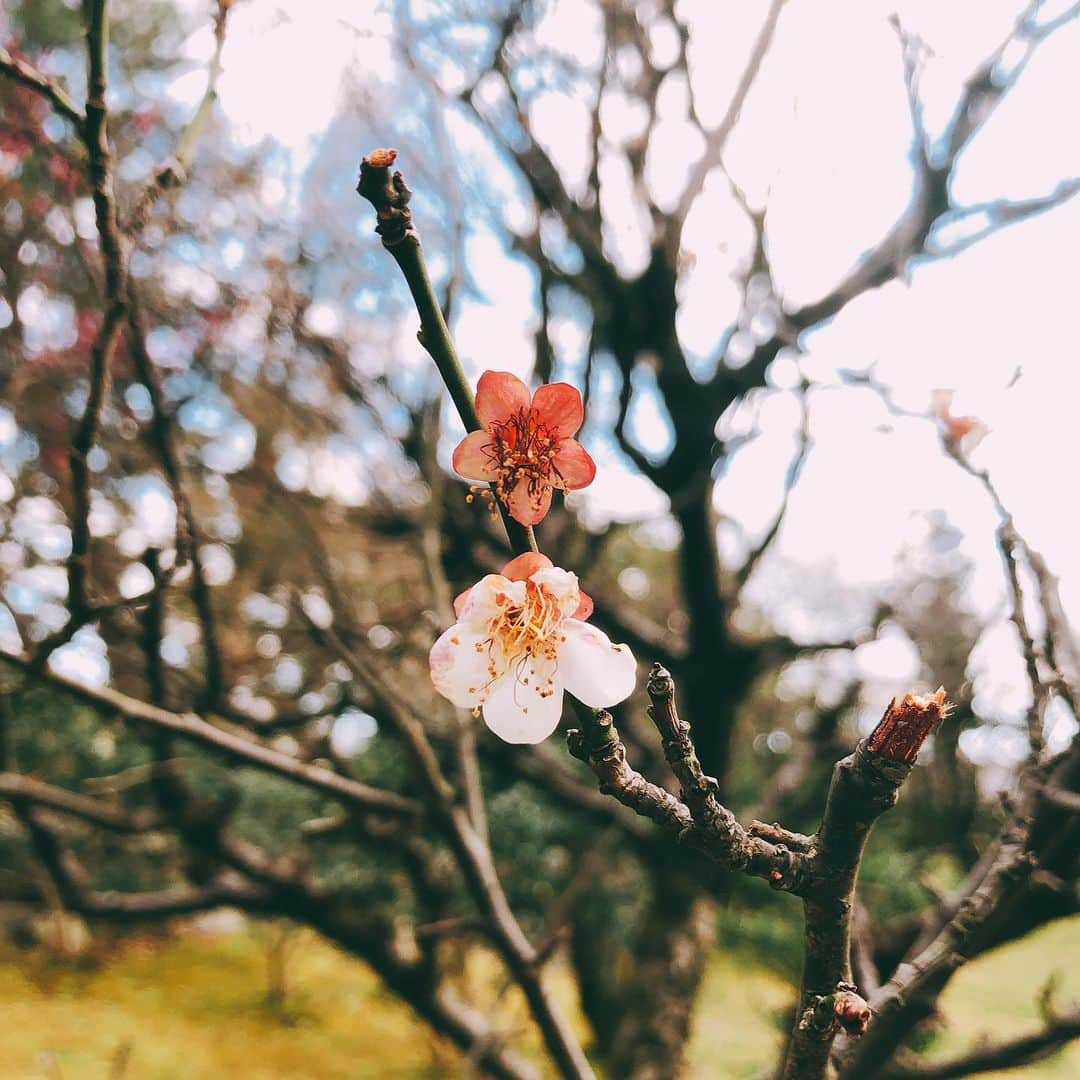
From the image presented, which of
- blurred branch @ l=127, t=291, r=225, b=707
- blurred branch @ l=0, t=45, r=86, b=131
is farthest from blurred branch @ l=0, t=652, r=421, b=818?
blurred branch @ l=0, t=45, r=86, b=131

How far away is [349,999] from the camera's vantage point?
7.19 meters

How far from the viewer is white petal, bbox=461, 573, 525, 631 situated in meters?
0.60

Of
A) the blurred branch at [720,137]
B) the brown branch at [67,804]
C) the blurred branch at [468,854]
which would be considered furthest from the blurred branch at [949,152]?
the brown branch at [67,804]

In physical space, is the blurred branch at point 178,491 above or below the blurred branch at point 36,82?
above

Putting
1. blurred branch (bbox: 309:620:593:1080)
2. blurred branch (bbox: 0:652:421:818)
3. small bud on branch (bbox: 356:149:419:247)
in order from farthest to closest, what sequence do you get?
1. blurred branch (bbox: 309:620:593:1080)
2. blurred branch (bbox: 0:652:421:818)
3. small bud on branch (bbox: 356:149:419:247)

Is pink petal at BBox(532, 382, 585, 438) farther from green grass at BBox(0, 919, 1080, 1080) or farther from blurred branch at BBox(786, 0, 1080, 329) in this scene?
green grass at BBox(0, 919, 1080, 1080)

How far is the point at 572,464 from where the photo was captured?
25.1 inches

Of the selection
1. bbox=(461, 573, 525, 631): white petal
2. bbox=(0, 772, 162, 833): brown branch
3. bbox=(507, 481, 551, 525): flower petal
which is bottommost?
bbox=(461, 573, 525, 631): white petal

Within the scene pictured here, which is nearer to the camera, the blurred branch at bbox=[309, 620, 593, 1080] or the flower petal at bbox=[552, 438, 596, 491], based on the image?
the flower petal at bbox=[552, 438, 596, 491]

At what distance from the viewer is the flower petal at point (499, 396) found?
604mm

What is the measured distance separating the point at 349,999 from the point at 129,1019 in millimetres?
1754

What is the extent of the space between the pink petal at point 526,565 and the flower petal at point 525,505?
0.08 ft

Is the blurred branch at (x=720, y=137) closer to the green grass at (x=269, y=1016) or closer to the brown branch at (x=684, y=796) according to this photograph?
the brown branch at (x=684, y=796)

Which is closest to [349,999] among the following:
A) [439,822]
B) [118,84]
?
[439,822]
